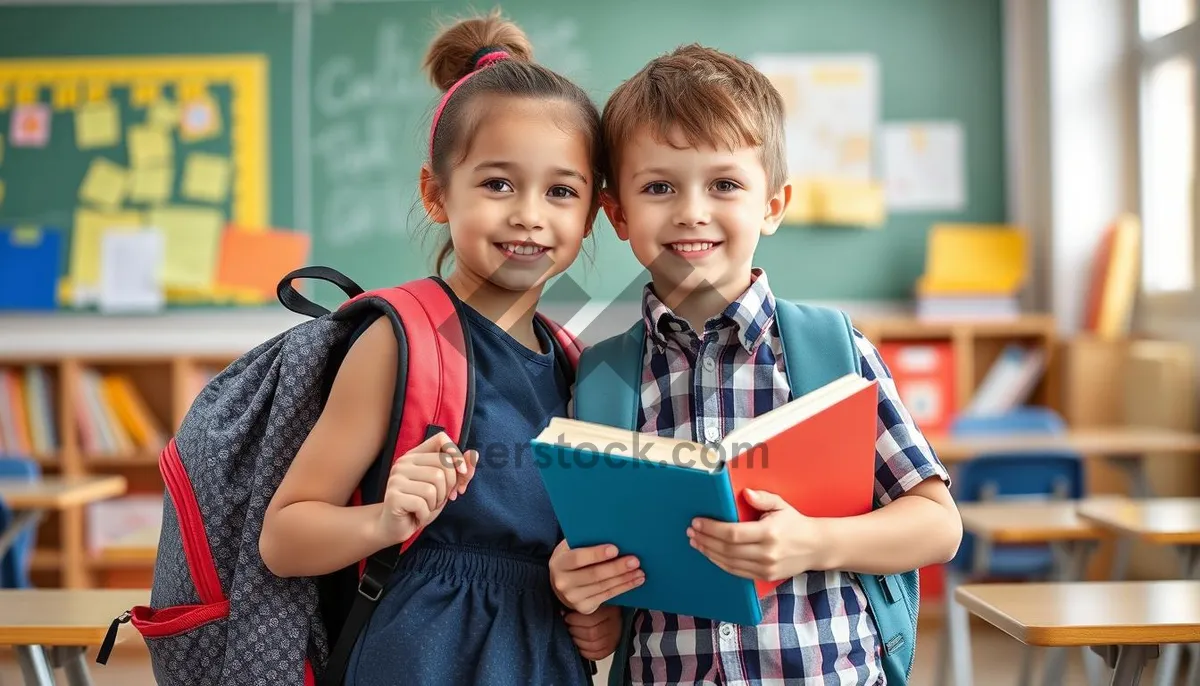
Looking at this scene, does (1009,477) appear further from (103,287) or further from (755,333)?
(103,287)

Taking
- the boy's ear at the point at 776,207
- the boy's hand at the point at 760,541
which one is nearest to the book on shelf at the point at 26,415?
the boy's ear at the point at 776,207

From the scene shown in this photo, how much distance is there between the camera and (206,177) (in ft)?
15.7

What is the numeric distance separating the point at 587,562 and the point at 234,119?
413 cm

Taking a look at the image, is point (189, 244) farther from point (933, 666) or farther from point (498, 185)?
point (498, 185)

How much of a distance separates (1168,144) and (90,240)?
4431 mm

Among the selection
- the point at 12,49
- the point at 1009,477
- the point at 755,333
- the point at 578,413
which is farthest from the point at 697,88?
the point at 12,49

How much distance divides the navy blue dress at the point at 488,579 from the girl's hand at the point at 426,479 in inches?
4.1

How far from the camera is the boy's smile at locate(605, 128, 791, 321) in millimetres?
1244

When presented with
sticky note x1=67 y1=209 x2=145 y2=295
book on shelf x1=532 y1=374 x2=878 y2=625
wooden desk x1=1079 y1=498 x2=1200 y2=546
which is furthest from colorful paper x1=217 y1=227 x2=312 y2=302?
book on shelf x1=532 y1=374 x2=878 y2=625

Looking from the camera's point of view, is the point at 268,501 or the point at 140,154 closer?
the point at 268,501

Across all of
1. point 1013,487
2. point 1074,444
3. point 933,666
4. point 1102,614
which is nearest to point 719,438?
point 1102,614

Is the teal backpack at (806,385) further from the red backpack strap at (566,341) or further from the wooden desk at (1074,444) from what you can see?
the wooden desk at (1074,444)

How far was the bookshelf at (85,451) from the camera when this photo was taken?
4.49 m

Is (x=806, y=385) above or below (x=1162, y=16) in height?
below
